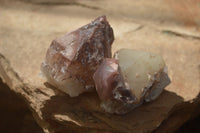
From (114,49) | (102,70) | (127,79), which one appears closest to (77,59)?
(102,70)

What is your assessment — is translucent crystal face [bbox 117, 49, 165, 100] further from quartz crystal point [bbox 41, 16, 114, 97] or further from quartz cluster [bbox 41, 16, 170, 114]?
quartz crystal point [bbox 41, 16, 114, 97]

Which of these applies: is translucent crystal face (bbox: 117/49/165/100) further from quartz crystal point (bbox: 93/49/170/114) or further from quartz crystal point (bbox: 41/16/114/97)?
quartz crystal point (bbox: 41/16/114/97)

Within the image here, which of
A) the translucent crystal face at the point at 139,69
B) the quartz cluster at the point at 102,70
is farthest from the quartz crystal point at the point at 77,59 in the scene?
the translucent crystal face at the point at 139,69

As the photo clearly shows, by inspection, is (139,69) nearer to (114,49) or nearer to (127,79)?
(127,79)

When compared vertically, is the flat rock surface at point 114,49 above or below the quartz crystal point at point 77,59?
below

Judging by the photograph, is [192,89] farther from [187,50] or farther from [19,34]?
[19,34]

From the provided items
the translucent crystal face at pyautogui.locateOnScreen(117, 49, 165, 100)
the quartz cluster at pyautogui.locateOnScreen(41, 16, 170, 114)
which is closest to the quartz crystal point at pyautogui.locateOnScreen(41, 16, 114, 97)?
the quartz cluster at pyautogui.locateOnScreen(41, 16, 170, 114)

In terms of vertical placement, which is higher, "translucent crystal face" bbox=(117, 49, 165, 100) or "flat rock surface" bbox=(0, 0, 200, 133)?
"translucent crystal face" bbox=(117, 49, 165, 100)

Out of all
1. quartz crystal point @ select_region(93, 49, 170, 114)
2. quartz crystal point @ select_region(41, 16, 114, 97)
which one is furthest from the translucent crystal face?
quartz crystal point @ select_region(41, 16, 114, 97)

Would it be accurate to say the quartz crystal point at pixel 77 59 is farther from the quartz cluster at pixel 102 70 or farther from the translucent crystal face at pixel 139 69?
the translucent crystal face at pixel 139 69
